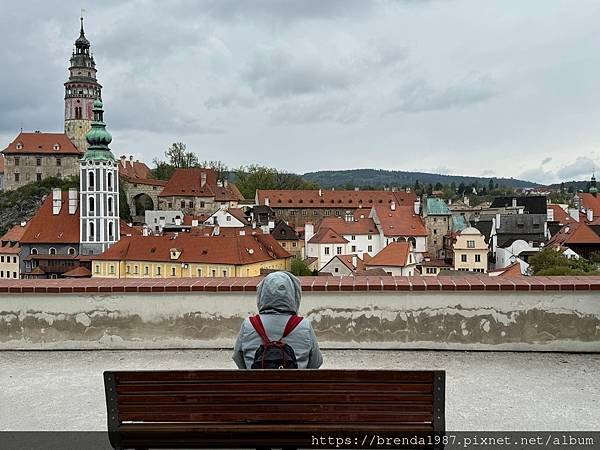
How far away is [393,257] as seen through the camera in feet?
208

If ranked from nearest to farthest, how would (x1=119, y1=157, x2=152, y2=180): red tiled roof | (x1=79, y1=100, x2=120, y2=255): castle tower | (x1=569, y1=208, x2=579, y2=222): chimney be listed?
1. (x1=79, y1=100, x2=120, y2=255): castle tower
2. (x1=569, y1=208, x2=579, y2=222): chimney
3. (x1=119, y1=157, x2=152, y2=180): red tiled roof

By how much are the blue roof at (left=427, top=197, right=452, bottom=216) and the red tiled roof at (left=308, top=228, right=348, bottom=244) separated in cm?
1517

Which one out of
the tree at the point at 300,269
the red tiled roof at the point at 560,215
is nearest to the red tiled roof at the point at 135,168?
the tree at the point at 300,269

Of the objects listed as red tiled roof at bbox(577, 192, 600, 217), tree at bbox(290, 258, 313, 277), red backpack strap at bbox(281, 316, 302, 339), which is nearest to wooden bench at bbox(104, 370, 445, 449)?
red backpack strap at bbox(281, 316, 302, 339)

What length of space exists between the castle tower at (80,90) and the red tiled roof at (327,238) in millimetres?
59754

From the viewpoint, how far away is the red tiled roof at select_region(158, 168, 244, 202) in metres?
103

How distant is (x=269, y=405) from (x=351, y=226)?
264ft

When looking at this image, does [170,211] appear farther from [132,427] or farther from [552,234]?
[132,427]

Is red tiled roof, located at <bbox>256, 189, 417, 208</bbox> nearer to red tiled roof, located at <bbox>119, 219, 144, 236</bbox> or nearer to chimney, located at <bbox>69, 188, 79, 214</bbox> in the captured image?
red tiled roof, located at <bbox>119, 219, 144, 236</bbox>

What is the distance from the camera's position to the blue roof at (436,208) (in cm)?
8781

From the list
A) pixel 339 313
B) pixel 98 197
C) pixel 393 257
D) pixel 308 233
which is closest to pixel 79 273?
pixel 98 197

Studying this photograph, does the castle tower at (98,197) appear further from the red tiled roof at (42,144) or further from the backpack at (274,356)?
the backpack at (274,356)

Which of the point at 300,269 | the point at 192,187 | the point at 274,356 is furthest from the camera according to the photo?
the point at 192,187

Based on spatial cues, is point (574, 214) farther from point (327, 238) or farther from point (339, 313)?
point (339, 313)
